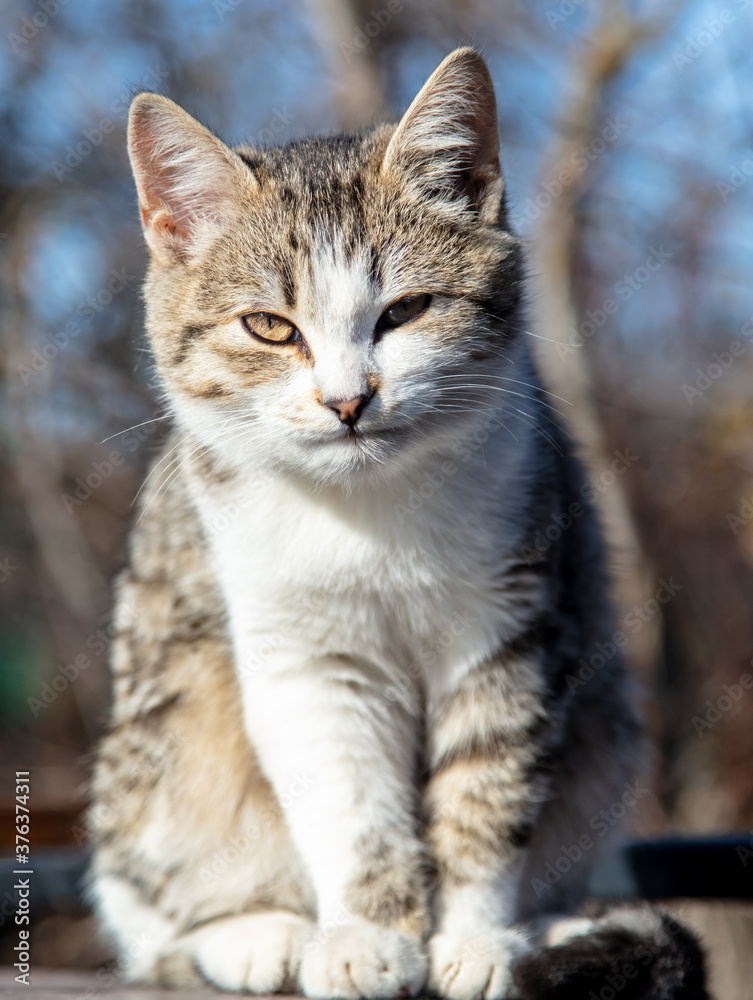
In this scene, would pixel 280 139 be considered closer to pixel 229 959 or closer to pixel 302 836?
pixel 302 836

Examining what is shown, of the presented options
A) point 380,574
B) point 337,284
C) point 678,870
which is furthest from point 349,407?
point 678,870

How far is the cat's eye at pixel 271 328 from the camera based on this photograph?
176 centimetres

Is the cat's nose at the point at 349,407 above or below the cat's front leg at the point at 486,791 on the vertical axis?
above

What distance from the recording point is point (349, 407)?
5.26ft

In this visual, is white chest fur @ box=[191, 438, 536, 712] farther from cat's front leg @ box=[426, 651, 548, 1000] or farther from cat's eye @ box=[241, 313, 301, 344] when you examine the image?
cat's eye @ box=[241, 313, 301, 344]

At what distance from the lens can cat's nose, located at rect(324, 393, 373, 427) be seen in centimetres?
160

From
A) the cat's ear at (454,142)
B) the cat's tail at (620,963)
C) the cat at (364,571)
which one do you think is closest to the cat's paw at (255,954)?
the cat at (364,571)

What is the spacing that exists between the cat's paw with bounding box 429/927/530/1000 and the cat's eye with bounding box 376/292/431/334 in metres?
1.18

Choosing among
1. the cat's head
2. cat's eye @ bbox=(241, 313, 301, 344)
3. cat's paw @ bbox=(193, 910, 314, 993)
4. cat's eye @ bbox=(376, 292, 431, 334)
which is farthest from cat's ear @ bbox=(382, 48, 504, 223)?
cat's paw @ bbox=(193, 910, 314, 993)

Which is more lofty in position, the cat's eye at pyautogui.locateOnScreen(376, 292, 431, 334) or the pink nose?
the cat's eye at pyautogui.locateOnScreen(376, 292, 431, 334)

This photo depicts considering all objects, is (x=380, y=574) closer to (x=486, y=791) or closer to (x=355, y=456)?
(x=355, y=456)

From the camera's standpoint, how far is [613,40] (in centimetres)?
408

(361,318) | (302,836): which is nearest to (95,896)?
(302,836)

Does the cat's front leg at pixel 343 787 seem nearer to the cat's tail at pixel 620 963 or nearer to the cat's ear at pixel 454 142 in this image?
the cat's tail at pixel 620 963
